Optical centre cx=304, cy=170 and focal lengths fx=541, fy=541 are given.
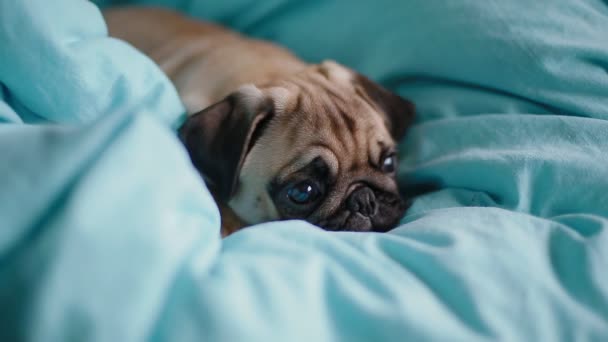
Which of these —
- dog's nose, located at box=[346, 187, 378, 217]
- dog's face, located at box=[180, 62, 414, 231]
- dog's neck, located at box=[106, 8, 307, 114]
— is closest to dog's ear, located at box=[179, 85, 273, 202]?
dog's face, located at box=[180, 62, 414, 231]

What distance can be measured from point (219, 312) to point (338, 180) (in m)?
0.79

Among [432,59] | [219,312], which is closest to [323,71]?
[432,59]

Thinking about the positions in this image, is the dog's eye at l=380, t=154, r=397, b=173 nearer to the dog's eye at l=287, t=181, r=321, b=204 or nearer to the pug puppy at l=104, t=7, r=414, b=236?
the pug puppy at l=104, t=7, r=414, b=236

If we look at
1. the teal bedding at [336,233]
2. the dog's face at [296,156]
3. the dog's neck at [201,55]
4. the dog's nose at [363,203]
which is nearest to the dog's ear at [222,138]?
the dog's face at [296,156]

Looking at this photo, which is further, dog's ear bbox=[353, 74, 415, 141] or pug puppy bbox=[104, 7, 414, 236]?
dog's ear bbox=[353, 74, 415, 141]

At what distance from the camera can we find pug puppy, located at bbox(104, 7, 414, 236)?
1.57m

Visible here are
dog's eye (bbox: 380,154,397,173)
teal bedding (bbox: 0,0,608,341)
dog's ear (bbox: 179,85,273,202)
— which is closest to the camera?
teal bedding (bbox: 0,0,608,341)

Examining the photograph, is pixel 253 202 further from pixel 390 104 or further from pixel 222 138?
pixel 390 104

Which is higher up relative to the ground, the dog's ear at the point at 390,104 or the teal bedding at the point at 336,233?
the teal bedding at the point at 336,233

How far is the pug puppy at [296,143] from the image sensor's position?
1.57 meters

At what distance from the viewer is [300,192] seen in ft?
5.26

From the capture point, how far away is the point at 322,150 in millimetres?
1594

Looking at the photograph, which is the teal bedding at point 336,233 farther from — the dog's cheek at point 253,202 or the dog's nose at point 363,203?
the dog's cheek at point 253,202

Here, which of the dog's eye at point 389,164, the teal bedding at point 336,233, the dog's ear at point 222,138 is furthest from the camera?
the dog's eye at point 389,164
